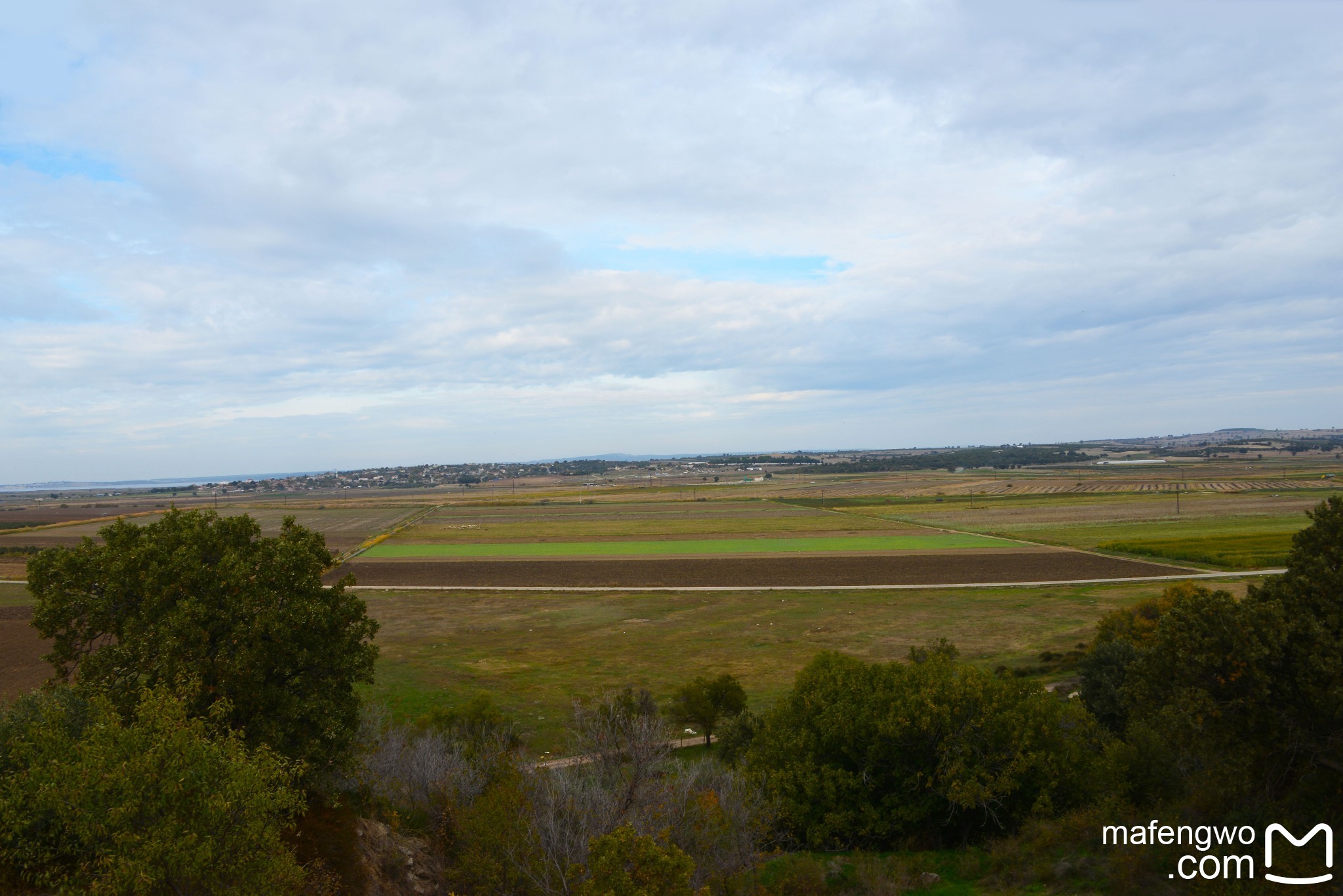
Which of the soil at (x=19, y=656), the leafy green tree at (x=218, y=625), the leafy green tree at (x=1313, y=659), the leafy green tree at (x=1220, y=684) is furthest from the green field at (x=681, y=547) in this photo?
the leafy green tree at (x=1313, y=659)

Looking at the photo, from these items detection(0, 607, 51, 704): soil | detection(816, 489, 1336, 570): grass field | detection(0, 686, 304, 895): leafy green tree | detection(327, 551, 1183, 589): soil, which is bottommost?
detection(327, 551, 1183, 589): soil

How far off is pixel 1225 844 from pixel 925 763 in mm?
7485

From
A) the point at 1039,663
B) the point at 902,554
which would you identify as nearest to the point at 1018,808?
the point at 1039,663

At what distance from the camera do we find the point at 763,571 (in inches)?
2933

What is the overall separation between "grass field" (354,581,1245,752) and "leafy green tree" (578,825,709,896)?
64.4 ft

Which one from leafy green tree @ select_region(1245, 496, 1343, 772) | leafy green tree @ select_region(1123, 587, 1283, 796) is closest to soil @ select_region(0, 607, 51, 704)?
leafy green tree @ select_region(1123, 587, 1283, 796)

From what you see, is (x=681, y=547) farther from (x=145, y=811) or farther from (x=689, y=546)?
(x=145, y=811)

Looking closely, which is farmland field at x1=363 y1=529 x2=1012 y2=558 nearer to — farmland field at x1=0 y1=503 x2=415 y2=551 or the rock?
farmland field at x1=0 y1=503 x2=415 y2=551

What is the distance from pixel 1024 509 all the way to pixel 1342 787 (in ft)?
386

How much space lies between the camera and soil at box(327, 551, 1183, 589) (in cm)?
6794

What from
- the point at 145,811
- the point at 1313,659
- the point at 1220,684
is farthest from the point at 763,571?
the point at 145,811

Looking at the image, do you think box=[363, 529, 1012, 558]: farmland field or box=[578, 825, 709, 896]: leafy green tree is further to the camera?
box=[363, 529, 1012, 558]: farmland field

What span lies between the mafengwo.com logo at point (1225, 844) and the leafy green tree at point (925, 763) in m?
3.39

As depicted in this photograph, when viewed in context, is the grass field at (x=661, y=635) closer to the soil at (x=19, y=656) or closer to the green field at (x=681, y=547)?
the soil at (x=19, y=656)
